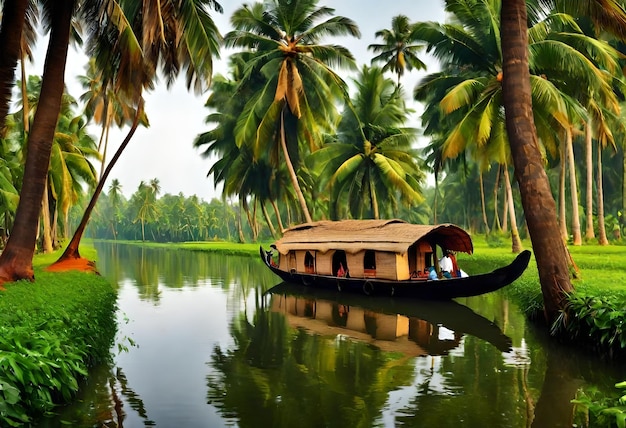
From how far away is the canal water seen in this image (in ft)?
18.0

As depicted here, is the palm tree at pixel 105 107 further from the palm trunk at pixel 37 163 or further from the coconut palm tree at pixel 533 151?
the coconut palm tree at pixel 533 151

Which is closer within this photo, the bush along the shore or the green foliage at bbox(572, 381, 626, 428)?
the green foliage at bbox(572, 381, 626, 428)

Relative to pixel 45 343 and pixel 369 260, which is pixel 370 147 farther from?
A: pixel 45 343

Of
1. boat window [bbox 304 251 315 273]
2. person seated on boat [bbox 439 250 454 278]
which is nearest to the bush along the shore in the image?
boat window [bbox 304 251 315 273]

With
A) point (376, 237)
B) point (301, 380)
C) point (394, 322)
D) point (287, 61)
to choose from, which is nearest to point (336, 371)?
point (301, 380)

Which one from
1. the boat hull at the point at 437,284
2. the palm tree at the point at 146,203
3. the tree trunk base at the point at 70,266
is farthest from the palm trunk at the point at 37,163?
the palm tree at the point at 146,203

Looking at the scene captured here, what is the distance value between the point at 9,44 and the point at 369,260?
1060cm

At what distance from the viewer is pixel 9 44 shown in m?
9.16

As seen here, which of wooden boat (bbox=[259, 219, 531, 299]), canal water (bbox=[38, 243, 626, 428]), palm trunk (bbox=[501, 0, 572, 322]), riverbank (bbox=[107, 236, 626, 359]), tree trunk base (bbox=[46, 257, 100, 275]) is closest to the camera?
canal water (bbox=[38, 243, 626, 428])

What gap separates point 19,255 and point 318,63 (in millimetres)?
13870

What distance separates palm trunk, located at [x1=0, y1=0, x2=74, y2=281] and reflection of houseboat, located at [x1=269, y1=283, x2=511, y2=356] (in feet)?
18.2

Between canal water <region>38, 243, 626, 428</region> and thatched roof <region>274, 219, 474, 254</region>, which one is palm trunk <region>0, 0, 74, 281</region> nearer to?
canal water <region>38, 243, 626, 428</region>

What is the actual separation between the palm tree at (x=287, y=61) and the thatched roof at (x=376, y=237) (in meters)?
5.33

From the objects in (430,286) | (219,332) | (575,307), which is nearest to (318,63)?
(430,286)
